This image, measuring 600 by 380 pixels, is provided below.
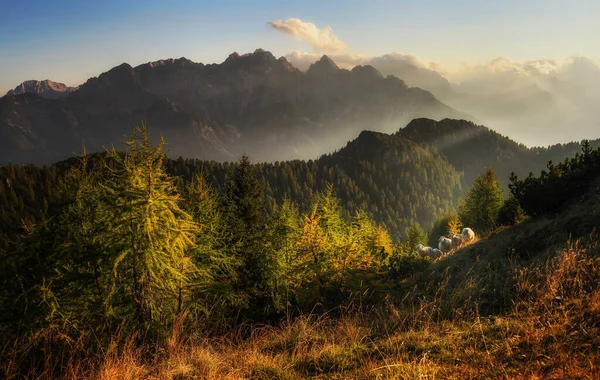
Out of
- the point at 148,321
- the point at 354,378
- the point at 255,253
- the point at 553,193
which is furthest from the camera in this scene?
the point at 255,253

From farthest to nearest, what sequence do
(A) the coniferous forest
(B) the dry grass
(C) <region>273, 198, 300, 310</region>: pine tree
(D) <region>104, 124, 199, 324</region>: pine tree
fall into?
1. (C) <region>273, 198, 300, 310</region>: pine tree
2. (D) <region>104, 124, 199, 324</region>: pine tree
3. (A) the coniferous forest
4. (B) the dry grass

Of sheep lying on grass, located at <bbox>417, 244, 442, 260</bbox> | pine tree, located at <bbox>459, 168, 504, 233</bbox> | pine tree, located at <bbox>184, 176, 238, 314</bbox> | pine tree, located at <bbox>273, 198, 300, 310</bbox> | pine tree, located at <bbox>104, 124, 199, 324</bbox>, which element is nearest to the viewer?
pine tree, located at <bbox>104, 124, 199, 324</bbox>

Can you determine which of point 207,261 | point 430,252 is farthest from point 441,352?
point 430,252

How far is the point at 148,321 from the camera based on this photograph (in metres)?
11.5

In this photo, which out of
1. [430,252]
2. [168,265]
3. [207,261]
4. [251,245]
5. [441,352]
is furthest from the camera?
[430,252]

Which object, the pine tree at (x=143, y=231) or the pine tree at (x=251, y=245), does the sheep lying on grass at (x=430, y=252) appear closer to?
the pine tree at (x=251, y=245)

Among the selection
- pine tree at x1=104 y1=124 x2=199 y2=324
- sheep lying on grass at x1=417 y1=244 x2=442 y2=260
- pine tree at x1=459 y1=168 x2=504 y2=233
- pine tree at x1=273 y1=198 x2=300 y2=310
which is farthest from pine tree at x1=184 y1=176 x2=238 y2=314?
pine tree at x1=459 y1=168 x2=504 y2=233

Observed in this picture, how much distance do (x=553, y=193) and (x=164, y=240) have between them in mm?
20809

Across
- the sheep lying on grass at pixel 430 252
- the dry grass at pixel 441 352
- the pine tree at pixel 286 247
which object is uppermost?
the dry grass at pixel 441 352

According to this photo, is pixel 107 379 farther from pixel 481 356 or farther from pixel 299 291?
pixel 299 291

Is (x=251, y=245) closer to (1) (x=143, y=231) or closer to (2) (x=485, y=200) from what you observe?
(1) (x=143, y=231)

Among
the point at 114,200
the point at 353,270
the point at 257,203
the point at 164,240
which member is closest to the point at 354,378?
the point at 164,240

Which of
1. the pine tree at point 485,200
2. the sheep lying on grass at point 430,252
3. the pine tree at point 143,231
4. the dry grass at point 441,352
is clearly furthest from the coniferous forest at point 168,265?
the pine tree at point 485,200

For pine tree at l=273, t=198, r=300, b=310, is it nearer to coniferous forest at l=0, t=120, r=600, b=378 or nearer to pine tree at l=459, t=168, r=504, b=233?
coniferous forest at l=0, t=120, r=600, b=378
